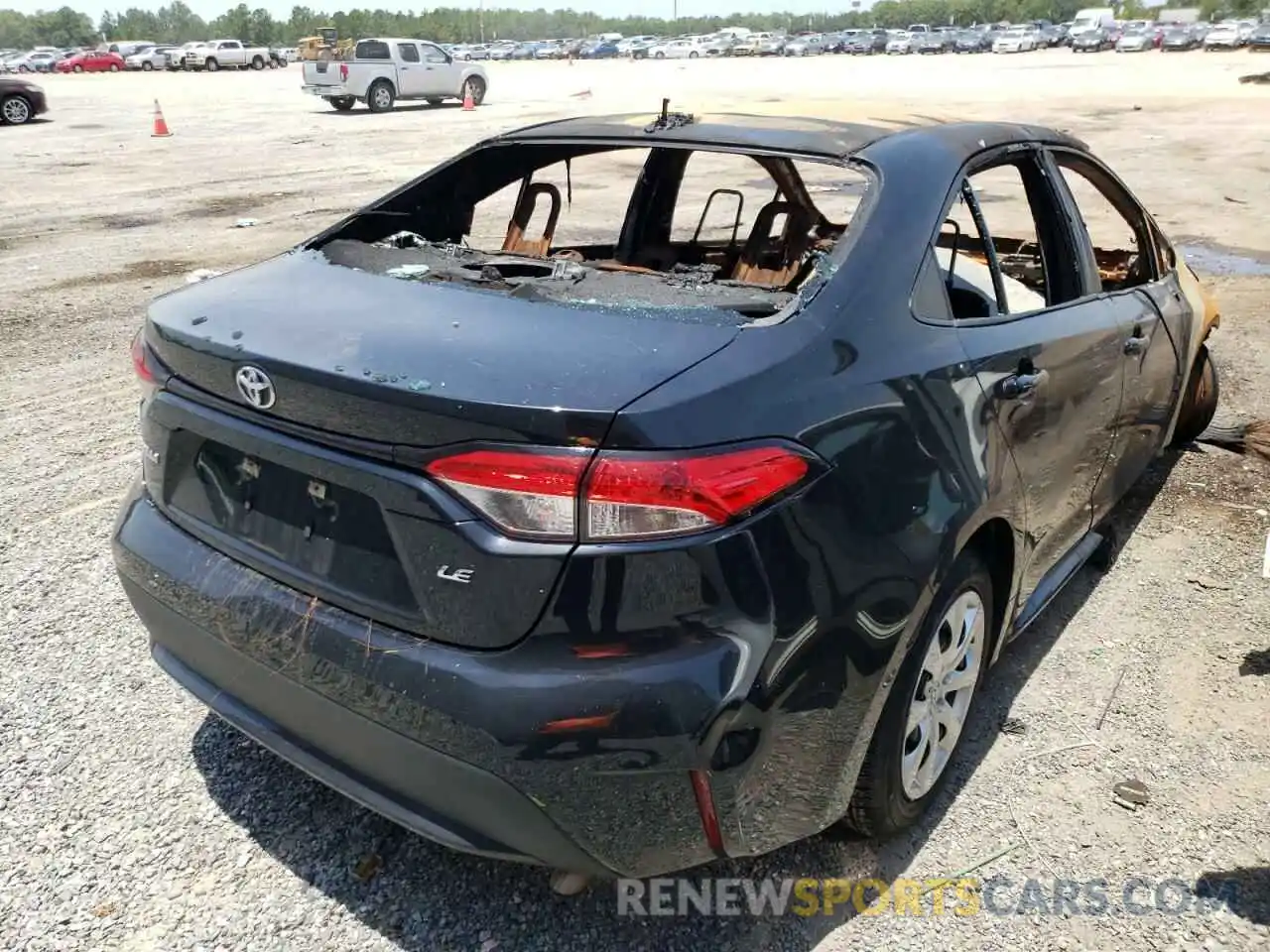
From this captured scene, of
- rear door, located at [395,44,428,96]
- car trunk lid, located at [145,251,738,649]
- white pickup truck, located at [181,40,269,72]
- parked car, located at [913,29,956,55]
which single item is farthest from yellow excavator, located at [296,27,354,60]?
parked car, located at [913,29,956,55]

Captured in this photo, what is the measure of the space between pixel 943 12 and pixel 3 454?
5276 inches

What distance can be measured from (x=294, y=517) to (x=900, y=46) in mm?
83616

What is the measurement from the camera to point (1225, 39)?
6041cm

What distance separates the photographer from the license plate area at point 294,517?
78.8 inches

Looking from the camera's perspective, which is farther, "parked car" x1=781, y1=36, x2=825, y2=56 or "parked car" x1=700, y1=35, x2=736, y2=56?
"parked car" x1=700, y1=35, x2=736, y2=56

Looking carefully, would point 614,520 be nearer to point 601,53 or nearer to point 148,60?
point 148,60

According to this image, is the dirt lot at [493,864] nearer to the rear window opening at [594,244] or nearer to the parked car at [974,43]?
the rear window opening at [594,244]

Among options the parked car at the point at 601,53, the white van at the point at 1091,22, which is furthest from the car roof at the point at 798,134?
the parked car at the point at 601,53

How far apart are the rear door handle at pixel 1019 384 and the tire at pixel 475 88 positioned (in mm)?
29972

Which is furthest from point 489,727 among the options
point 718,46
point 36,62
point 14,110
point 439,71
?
point 718,46

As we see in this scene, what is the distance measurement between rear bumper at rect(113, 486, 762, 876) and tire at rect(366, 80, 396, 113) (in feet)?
95.2

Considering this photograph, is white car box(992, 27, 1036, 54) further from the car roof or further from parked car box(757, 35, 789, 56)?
the car roof

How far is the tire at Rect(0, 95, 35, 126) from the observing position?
936 inches

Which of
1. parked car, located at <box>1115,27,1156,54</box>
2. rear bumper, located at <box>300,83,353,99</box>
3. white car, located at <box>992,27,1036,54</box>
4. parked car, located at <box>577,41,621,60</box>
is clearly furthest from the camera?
parked car, located at <box>577,41,621,60</box>
